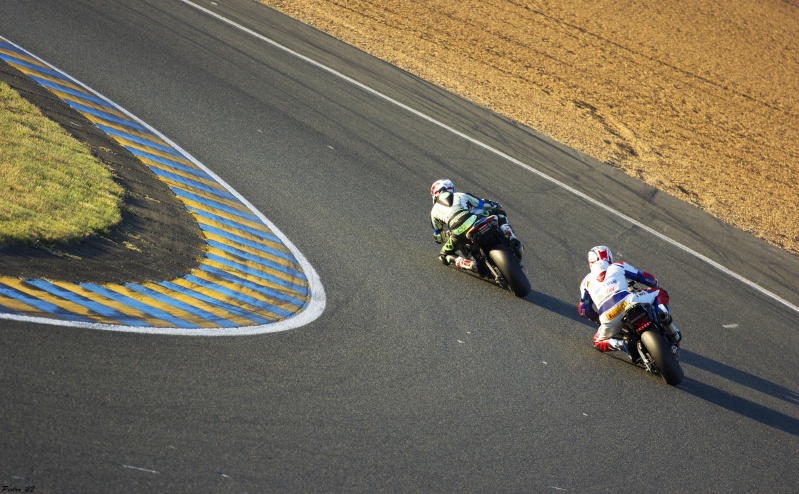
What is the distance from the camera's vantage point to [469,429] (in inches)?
277

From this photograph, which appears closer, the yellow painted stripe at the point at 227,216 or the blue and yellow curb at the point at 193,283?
the blue and yellow curb at the point at 193,283

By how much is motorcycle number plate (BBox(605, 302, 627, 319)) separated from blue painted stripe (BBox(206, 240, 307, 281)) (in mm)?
3412

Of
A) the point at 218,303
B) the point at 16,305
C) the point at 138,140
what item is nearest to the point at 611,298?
the point at 218,303

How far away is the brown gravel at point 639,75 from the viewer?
16984mm

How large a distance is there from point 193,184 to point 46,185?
2440 mm

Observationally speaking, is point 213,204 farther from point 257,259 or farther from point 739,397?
point 739,397

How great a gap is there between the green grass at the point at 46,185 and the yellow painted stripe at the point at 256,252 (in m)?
1.13

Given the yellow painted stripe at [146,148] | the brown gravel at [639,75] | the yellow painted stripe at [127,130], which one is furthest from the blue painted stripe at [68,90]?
the brown gravel at [639,75]

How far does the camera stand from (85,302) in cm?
719

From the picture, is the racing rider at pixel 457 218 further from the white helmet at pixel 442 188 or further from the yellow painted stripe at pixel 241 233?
the yellow painted stripe at pixel 241 233

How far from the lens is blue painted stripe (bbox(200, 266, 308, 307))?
8773 mm

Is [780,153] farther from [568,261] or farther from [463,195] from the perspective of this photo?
[463,195]

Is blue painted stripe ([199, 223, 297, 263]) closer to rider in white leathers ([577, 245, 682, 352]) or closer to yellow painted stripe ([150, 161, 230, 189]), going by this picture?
yellow painted stripe ([150, 161, 230, 189])

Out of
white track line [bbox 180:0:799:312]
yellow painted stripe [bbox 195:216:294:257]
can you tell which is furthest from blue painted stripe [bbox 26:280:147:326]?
white track line [bbox 180:0:799:312]
